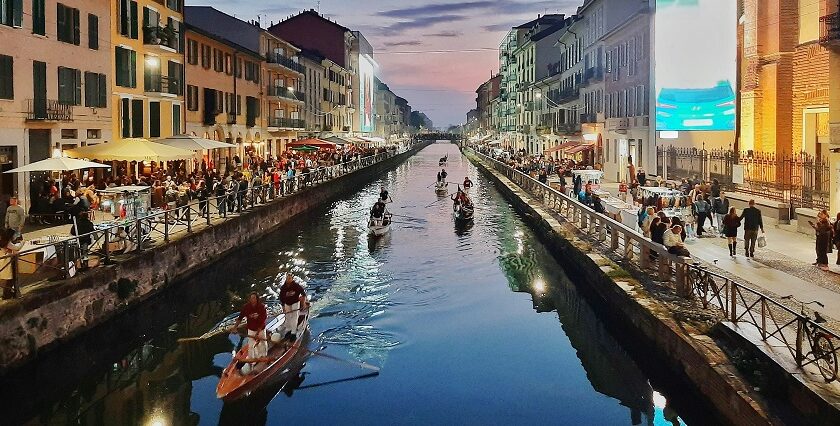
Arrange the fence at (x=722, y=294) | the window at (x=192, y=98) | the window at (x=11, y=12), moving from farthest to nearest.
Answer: the window at (x=192, y=98) < the window at (x=11, y=12) < the fence at (x=722, y=294)

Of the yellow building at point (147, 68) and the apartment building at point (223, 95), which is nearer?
the yellow building at point (147, 68)

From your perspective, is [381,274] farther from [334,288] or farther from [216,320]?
[216,320]

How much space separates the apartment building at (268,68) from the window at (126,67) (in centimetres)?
2019

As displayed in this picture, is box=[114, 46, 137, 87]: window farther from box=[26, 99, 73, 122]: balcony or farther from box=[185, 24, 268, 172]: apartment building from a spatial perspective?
box=[185, 24, 268, 172]: apartment building

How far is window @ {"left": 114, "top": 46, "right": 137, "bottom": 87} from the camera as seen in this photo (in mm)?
36062

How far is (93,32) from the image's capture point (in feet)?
108

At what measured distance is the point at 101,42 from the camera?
33938 millimetres

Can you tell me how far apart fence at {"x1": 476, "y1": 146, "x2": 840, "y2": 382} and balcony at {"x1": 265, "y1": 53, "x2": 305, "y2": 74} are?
40107 mm

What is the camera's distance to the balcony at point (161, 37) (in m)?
39.1

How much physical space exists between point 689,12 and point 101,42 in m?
26.2

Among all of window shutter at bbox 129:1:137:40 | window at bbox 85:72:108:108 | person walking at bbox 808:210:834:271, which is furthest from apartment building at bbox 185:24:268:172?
person walking at bbox 808:210:834:271

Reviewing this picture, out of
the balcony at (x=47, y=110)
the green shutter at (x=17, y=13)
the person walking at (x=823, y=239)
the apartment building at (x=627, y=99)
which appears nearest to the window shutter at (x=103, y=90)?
the balcony at (x=47, y=110)

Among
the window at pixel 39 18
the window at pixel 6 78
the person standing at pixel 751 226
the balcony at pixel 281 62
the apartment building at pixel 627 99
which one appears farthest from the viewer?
the balcony at pixel 281 62

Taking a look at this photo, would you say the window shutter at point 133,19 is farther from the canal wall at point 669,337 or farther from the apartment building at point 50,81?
the canal wall at point 669,337
